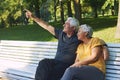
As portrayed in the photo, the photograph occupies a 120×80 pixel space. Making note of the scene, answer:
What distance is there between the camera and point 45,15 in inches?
2817

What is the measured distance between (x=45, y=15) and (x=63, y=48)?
2558 inches

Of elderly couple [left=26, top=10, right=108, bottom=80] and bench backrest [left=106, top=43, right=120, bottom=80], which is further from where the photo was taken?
bench backrest [left=106, top=43, right=120, bottom=80]

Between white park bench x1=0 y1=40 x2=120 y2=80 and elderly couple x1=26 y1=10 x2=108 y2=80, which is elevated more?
elderly couple x1=26 y1=10 x2=108 y2=80

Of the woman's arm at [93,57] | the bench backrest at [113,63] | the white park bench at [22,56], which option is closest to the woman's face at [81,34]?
the woman's arm at [93,57]

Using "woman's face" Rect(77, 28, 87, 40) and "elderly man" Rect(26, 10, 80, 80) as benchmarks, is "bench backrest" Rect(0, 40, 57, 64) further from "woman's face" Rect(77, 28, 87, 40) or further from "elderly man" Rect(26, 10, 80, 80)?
"woman's face" Rect(77, 28, 87, 40)

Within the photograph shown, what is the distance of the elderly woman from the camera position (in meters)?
5.84

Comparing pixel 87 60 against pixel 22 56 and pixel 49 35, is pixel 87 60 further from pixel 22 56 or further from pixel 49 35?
pixel 49 35

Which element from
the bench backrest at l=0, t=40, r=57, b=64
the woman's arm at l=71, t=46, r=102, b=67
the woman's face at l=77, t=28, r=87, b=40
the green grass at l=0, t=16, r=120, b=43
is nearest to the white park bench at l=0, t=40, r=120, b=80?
the bench backrest at l=0, t=40, r=57, b=64

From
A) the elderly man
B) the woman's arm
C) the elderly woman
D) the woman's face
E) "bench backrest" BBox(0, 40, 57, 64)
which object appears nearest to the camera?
the elderly woman

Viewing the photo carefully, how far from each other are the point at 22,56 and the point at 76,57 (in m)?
2.31

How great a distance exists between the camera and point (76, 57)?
6555 millimetres

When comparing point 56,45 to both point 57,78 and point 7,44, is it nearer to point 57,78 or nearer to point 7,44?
point 57,78

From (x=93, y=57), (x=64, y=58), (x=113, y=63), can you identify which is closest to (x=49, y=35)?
(x=64, y=58)

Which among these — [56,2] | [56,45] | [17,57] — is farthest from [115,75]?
[56,2]
